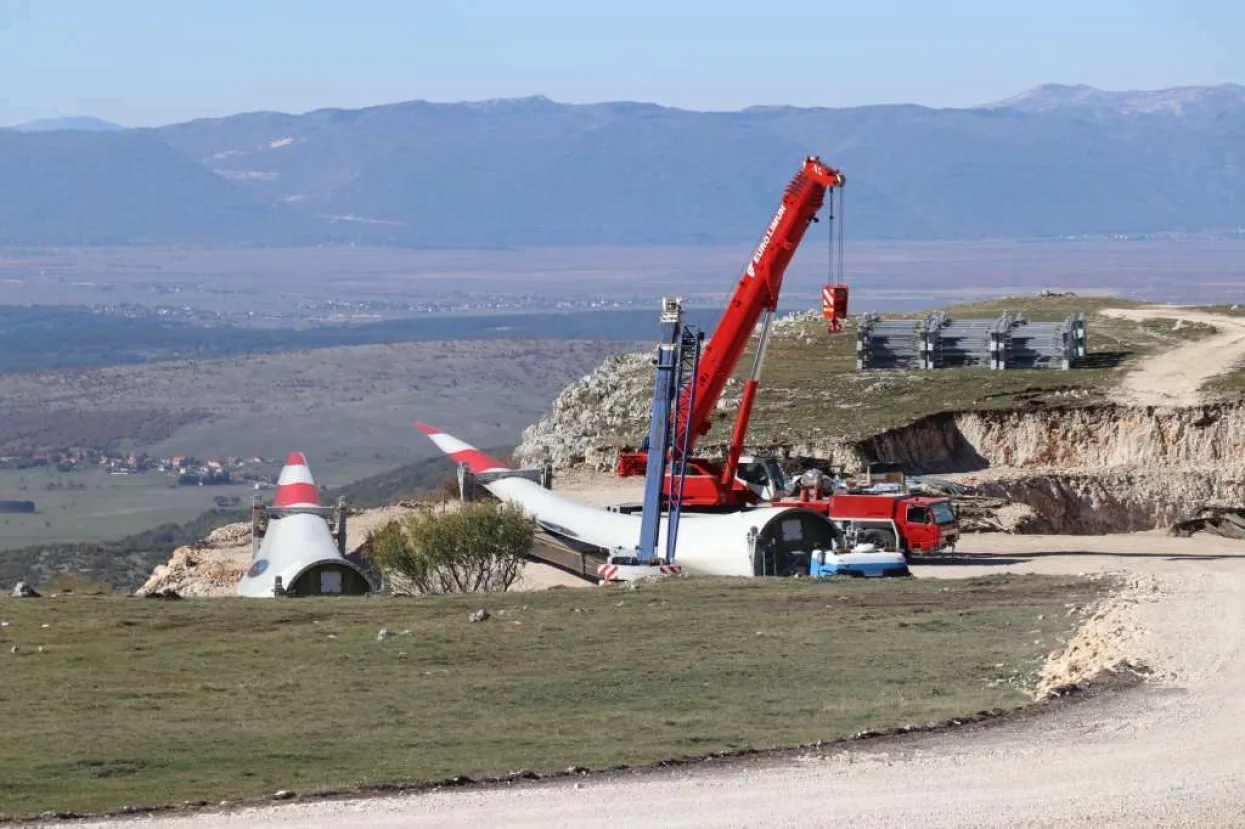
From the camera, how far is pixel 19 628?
29.4 m

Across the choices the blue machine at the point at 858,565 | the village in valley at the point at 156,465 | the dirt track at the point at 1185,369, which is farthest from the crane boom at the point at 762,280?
the village in valley at the point at 156,465

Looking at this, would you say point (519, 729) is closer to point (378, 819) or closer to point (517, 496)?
point (378, 819)

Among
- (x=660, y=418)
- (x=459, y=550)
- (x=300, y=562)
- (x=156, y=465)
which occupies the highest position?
(x=660, y=418)

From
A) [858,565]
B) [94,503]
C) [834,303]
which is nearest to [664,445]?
[858,565]

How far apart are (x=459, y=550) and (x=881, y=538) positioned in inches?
321

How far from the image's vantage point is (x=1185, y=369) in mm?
63281

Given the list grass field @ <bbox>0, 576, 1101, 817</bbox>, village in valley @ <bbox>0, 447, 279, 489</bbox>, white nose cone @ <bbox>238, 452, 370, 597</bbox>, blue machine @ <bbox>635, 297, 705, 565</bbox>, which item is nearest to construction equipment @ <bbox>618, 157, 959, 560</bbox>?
blue machine @ <bbox>635, 297, 705, 565</bbox>

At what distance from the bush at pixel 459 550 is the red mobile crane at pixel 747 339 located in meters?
4.85

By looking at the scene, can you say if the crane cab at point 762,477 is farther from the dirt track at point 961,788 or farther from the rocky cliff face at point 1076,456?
the dirt track at point 961,788

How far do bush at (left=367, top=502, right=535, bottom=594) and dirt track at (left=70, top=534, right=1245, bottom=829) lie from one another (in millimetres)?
18250

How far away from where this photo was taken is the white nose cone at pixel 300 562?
36438 mm

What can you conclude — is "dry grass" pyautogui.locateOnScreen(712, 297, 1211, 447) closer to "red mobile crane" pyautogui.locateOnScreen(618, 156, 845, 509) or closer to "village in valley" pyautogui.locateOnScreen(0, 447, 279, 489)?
"red mobile crane" pyautogui.locateOnScreen(618, 156, 845, 509)

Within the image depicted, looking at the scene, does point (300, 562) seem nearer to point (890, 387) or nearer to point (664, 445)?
point (664, 445)

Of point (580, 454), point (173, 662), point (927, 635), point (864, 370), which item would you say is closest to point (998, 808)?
point (927, 635)
